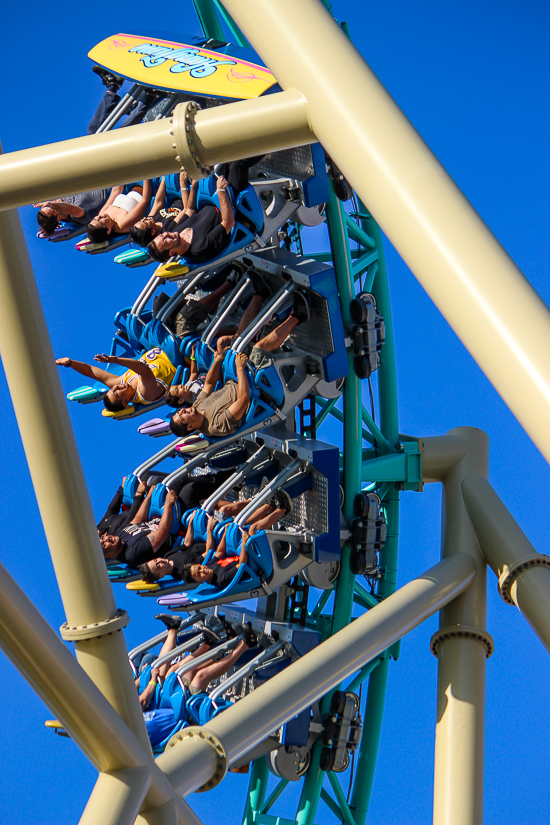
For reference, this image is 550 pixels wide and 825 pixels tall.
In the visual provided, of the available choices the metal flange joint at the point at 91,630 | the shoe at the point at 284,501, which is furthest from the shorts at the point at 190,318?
the metal flange joint at the point at 91,630

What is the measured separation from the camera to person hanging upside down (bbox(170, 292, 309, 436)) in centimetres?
692

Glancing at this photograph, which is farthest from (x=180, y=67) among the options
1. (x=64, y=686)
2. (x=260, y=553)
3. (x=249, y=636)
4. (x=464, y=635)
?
(x=64, y=686)

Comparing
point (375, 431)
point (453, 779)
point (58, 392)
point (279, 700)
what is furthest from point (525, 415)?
point (375, 431)

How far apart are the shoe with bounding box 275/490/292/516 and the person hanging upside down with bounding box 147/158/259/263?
185 cm

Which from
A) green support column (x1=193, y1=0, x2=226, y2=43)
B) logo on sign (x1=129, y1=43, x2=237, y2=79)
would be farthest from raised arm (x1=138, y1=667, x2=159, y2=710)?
green support column (x1=193, y1=0, x2=226, y2=43)

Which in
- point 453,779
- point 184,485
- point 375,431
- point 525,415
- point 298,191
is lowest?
point 453,779

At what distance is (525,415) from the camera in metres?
1.77

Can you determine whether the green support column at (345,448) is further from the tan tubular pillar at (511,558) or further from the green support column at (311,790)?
the tan tubular pillar at (511,558)

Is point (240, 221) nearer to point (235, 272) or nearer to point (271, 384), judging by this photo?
point (235, 272)

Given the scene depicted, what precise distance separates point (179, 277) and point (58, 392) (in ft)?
12.0

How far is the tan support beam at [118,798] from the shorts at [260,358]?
4211mm

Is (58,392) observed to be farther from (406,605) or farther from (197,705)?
(197,705)

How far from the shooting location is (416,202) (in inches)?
77.8

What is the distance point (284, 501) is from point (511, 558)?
8.63ft
